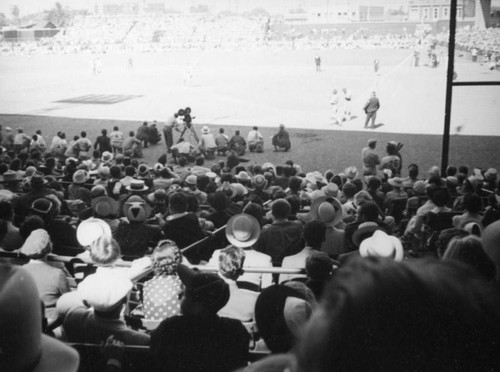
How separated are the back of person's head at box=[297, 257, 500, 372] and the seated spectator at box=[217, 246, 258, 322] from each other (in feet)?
11.2

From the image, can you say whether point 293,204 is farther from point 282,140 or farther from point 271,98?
point 271,98

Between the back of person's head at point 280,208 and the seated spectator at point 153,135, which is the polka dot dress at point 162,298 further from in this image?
the seated spectator at point 153,135

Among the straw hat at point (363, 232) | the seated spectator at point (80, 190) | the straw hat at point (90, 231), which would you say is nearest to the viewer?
the straw hat at point (90, 231)

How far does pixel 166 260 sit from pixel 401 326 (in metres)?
3.58

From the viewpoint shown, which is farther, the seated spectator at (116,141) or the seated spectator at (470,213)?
the seated spectator at (116,141)

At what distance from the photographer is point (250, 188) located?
1062cm

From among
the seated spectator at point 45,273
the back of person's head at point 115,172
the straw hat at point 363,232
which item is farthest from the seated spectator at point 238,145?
the seated spectator at point 45,273

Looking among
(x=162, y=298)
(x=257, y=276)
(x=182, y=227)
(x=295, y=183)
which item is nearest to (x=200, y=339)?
(x=162, y=298)

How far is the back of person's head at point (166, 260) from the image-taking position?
4.31 metres

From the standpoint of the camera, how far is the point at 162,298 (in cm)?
418

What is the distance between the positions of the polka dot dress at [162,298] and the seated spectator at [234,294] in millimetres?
351

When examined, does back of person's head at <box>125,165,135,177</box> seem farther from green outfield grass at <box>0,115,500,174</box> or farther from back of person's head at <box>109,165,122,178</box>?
green outfield grass at <box>0,115,500,174</box>

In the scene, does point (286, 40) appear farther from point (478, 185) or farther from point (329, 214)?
point (329, 214)

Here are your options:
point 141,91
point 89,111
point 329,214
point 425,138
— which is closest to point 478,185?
point 329,214
